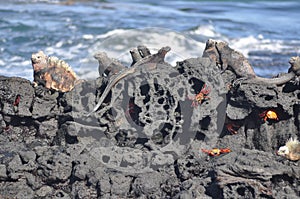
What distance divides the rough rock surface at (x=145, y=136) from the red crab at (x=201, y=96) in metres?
0.03

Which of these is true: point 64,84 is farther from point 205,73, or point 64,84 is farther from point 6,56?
point 6,56

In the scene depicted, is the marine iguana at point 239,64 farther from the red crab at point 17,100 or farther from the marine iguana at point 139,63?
the red crab at point 17,100

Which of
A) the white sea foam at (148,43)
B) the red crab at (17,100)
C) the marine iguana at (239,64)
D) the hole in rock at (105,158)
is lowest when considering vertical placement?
the white sea foam at (148,43)

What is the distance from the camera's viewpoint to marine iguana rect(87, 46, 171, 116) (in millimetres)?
4426

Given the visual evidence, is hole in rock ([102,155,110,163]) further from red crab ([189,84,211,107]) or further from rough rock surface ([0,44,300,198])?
red crab ([189,84,211,107])

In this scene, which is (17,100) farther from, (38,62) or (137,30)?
(137,30)

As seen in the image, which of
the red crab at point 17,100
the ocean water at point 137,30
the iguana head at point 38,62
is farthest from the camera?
the ocean water at point 137,30

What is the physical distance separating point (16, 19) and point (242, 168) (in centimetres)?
1304

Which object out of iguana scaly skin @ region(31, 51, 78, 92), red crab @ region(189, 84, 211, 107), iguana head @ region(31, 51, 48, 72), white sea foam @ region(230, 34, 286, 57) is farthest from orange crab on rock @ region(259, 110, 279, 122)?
white sea foam @ region(230, 34, 286, 57)

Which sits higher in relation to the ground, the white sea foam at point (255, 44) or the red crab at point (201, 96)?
the red crab at point (201, 96)

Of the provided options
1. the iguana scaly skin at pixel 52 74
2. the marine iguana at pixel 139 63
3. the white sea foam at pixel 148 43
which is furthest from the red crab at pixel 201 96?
the white sea foam at pixel 148 43

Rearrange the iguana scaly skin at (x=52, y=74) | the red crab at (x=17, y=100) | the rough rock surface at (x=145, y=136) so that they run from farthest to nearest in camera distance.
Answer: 1. the iguana scaly skin at (x=52, y=74)
2. the red crab at (x=17, y=100)
3. the rough rock surface at (x=145, y=136)

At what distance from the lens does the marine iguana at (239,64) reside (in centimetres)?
444

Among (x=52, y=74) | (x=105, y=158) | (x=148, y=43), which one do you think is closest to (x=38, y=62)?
(x=52, y=74)
